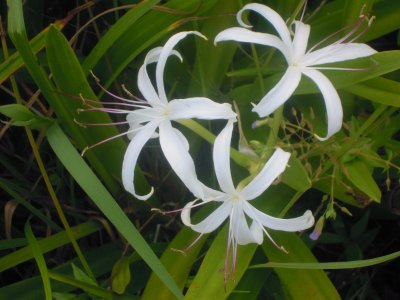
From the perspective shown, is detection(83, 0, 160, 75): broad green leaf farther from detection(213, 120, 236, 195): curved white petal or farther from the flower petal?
detection(213, 120, 236, 195): curved white petal

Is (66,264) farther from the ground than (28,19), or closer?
closer

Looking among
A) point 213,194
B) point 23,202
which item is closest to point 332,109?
point 213,194

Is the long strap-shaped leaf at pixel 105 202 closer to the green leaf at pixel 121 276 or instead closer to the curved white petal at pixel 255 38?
the green leaf at pixel 121 276

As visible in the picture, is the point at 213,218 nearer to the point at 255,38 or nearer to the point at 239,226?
the point at 239,226

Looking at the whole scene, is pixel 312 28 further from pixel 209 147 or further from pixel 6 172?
pixel 6 172

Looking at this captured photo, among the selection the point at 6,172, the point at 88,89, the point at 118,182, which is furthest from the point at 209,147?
the point at 6,172

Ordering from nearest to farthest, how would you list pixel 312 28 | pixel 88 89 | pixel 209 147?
pixel 88 89 → pixel 312 28 → pixel 209 147
